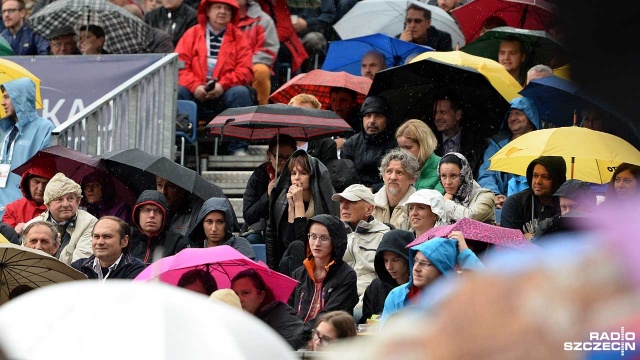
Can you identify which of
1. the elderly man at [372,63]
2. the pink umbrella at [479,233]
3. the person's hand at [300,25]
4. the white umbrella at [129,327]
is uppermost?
the person's hand at [300,25]

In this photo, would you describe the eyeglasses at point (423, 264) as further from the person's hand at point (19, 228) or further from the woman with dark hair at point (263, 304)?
the person's hand at point (19, 228)

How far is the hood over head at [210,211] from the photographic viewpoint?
9.55 metres

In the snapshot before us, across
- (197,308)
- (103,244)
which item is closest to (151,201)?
(103,244)

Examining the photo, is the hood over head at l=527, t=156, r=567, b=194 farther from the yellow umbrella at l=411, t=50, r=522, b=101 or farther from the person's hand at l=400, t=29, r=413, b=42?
the person's hand at l=400, t=29, r=413, b=42

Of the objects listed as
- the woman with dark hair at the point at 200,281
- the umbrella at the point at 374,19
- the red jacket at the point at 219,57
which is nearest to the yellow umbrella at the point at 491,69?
the red jacket at the point at 219,57

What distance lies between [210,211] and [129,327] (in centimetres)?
755

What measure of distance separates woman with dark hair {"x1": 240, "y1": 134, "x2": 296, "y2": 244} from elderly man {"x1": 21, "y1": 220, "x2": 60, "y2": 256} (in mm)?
1820

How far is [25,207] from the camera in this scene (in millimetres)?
10609

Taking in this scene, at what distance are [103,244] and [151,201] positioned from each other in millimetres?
931

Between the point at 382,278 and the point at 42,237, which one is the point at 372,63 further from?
the point at 382,278

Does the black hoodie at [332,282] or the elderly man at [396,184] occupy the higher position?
the elderly man at [396,184]

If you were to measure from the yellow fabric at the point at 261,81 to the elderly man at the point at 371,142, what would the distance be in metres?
2.64

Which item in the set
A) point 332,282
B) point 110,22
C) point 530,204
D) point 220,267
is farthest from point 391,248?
point 110,22

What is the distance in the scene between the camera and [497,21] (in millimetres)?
14305
